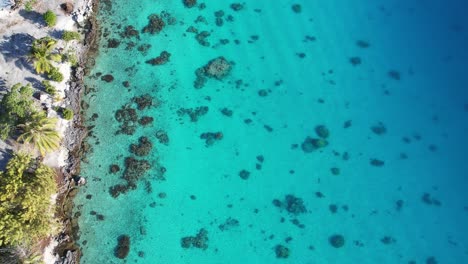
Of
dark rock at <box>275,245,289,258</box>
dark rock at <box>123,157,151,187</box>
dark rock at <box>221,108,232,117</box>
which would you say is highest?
dark rock at <box>221,108,232,117</box>

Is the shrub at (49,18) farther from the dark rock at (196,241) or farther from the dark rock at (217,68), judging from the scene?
the dark rock at (196,241)

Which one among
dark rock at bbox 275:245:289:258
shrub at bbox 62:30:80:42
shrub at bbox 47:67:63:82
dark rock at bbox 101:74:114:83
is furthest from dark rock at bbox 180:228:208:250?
shrub at bbox 62:30:80:42

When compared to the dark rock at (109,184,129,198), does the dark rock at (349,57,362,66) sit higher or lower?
higher

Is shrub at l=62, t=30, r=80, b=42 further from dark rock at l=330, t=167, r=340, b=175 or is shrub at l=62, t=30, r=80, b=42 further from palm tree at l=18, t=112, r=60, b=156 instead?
dark rock at l=330, t=167, r=340, b=175

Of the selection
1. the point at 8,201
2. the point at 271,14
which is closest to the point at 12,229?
the point at 8,201

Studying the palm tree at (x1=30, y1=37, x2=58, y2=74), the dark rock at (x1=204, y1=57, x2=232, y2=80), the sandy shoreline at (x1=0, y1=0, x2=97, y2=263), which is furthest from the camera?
the dark rock at (x1=204, y1=57, x2=232, y2=80)
